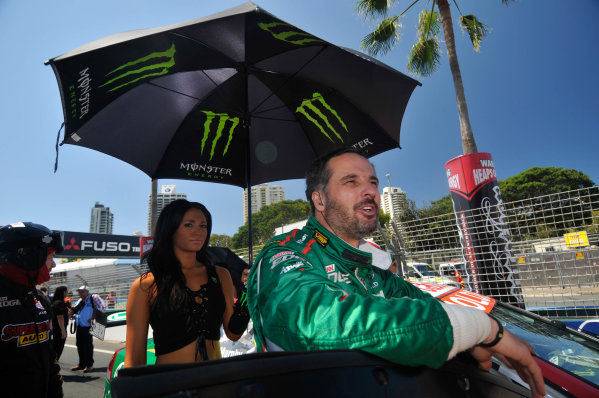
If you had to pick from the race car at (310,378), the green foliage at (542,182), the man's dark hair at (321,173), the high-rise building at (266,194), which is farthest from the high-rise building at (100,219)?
the race car at (310,378)

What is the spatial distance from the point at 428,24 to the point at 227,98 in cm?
788

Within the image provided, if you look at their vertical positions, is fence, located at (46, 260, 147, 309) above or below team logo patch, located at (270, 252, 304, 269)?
below

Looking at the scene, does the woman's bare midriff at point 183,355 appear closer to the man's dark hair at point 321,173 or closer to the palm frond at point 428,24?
the man's dark hair at point 321,173

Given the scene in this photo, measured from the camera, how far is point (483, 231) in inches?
175

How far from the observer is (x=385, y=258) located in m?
1.51

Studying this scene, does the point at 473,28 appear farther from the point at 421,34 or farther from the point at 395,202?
the point at 395,202

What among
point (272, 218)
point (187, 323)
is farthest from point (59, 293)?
point (272, 218)

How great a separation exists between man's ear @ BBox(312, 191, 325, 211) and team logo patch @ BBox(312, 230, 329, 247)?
235mm

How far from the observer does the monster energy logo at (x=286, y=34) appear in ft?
5.90

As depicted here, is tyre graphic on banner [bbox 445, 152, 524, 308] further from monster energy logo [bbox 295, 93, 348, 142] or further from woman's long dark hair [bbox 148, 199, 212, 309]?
woman's long dark hair [bbox 148, 199, 212, 309]

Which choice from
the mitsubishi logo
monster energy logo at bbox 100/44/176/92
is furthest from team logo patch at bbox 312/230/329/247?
the mitsubishi logo

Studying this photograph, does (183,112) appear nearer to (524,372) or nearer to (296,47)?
(296,47)

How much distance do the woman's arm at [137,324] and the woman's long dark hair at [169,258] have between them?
0.07 metres

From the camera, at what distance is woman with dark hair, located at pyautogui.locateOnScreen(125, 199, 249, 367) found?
1911 millimetres
